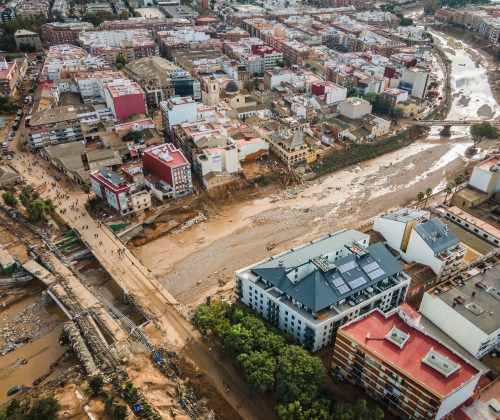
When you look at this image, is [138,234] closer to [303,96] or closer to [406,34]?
[303,96]

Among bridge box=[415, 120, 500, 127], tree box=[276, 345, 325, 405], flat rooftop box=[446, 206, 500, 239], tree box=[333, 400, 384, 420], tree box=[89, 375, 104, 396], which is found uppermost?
tree box=[333, 400, 384, 420]

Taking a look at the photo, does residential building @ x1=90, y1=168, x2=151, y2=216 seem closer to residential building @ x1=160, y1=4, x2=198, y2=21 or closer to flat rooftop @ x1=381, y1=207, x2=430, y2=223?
flat rooftop @ x1=381, y1=207, x2=430, y2=223

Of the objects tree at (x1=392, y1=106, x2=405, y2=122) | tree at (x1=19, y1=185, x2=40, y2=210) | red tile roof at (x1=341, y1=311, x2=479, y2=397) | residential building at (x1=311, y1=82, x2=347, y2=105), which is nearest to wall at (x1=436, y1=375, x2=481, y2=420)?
red tile roof at (x1=341, y1=311, x2=479, y2=397)

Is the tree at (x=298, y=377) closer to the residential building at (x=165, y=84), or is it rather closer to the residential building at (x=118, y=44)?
the residential building at (x=165, y=84)

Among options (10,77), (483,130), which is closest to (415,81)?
(483,130)

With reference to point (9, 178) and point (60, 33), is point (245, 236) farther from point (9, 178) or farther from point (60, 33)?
point (60, 33)

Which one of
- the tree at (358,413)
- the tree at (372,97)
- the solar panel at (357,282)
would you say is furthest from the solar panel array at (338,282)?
the tree at (372,97)
